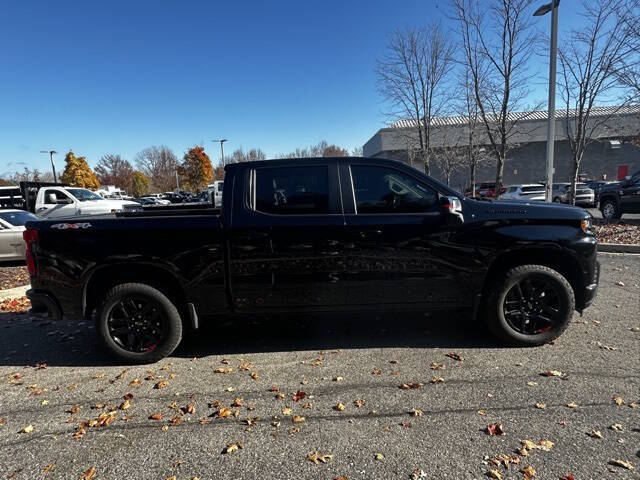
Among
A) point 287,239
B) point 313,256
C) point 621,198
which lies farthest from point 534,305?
point 621,198

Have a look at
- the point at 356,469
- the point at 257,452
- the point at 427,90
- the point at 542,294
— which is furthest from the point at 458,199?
the point at 427,90

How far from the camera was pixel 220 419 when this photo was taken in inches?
117

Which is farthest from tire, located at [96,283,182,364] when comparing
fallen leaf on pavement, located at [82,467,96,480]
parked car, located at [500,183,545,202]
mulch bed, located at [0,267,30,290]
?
parked car, located at [500,183,545,202]

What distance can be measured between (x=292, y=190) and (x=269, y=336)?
177 centimetres

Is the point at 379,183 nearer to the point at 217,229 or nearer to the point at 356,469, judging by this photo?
the point at 217,229

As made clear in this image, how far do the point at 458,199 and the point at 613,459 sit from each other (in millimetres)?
2285

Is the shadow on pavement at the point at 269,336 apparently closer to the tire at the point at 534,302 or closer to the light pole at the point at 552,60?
the tire at the point at 534,302

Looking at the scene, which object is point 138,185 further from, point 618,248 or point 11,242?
point 618,248

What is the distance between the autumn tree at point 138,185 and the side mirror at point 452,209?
7734cm

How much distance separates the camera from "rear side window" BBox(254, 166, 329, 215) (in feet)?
12.6

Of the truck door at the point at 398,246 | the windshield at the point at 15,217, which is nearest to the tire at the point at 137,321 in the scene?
the truck door at the point at 398,246

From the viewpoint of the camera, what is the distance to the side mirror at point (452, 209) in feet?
12.2

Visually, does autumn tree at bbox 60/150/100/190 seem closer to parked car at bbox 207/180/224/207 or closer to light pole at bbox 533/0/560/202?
parked car at bbox 207/180/224/207

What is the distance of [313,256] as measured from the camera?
12.5 feet
